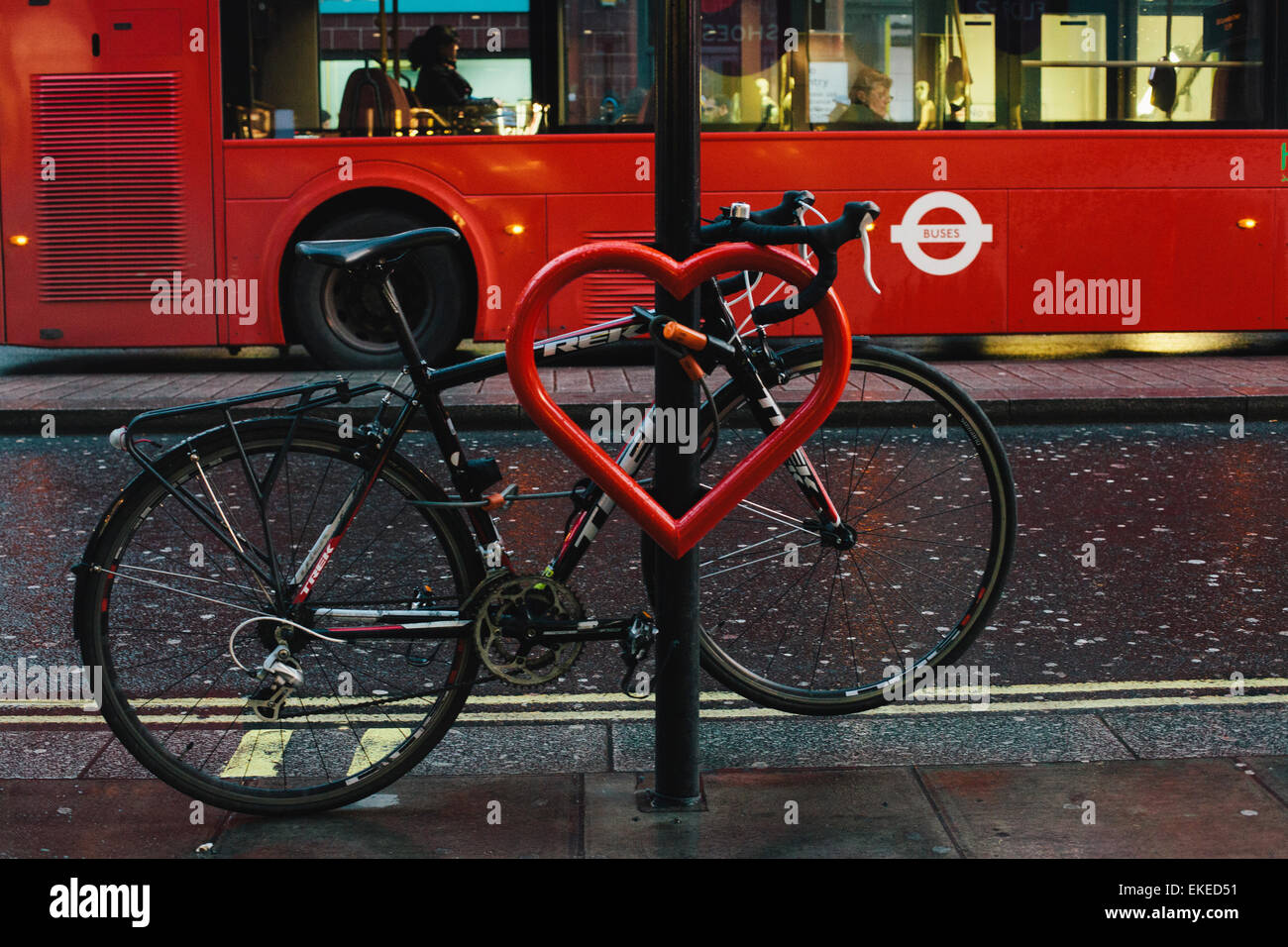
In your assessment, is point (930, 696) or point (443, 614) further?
point (930, 696)

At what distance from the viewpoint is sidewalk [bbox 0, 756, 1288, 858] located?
3.15 metres

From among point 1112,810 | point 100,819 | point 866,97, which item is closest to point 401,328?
point 100,819

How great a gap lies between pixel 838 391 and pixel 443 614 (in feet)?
3.15

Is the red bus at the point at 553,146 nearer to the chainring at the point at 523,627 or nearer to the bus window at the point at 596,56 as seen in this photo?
the bus window at the point at 596,56

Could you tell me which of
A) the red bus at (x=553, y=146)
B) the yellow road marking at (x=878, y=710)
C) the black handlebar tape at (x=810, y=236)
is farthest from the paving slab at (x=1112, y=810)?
the red bus at (x=553, y=146)

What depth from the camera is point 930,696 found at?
423cm

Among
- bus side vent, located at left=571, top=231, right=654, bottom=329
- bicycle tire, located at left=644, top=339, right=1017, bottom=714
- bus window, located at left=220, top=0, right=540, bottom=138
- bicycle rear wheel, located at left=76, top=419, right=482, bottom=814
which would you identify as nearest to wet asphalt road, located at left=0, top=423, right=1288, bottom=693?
bicycle tire, located at left=644, top=339, right=1017, bottom=714

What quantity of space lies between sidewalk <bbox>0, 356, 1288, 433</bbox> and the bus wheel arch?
0.93ft

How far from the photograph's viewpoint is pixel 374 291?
35.2 feet

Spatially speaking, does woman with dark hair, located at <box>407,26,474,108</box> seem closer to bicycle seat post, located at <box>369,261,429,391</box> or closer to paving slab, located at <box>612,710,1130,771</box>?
paving slab, located at <box>612,710,1130,771</box>

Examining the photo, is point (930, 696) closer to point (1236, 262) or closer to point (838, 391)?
point (838, 391)
